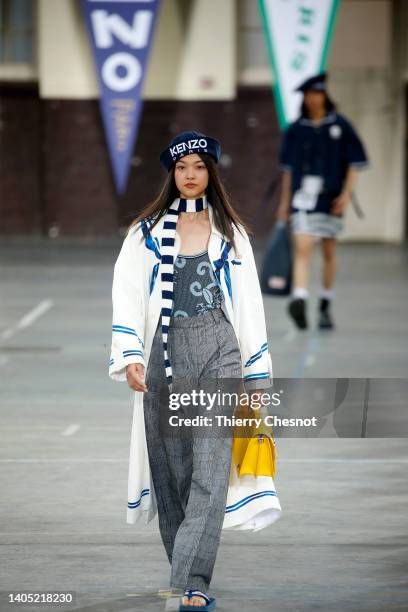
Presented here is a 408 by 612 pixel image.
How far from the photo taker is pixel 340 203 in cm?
1446

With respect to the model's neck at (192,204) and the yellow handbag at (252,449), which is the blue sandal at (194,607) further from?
the model's neck at (192,204)

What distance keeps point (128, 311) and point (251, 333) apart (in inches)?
18.0

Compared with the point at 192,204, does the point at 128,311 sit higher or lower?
lower

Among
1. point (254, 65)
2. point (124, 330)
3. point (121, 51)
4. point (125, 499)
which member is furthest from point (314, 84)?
point (254, 65)

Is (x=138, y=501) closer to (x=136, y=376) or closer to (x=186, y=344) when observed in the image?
(x=136, y=376)

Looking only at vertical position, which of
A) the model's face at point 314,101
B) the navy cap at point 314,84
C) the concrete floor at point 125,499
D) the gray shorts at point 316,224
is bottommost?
the concrete floor at point 125,499

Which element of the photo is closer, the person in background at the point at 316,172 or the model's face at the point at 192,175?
the model's face at the point at 192,175

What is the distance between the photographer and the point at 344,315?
16438 mm

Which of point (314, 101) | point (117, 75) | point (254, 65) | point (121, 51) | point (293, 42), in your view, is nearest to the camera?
point (314, 101)

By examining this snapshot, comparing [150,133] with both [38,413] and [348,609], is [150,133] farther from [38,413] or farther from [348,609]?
[348,609]

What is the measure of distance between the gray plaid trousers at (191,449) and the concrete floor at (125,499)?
0.98ft

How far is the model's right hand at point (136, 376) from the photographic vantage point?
6.07 m

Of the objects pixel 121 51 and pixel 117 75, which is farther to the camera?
pixel 117 75

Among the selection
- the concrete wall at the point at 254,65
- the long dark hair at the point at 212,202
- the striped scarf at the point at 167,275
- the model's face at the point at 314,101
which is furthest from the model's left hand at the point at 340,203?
the concrete wall at the point at 254,65
